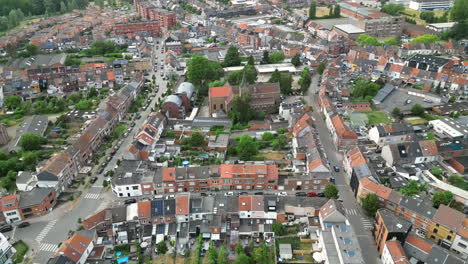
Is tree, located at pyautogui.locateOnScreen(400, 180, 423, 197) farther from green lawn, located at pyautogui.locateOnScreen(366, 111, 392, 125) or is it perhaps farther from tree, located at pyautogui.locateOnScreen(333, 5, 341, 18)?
tree, located at pyautogui.locateOnScreen(333, 5, 341, 18)

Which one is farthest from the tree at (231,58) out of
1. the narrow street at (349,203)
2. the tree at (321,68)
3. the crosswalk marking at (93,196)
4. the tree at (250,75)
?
the crosswalk marking at (93,196)

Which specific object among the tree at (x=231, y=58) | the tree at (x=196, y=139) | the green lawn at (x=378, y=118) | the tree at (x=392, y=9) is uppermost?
the tree at (x=392, y=9)

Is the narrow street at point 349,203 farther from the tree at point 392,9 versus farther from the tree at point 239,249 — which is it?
the tree at point 392,9

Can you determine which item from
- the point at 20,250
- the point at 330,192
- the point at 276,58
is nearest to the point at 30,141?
the point at 20,250

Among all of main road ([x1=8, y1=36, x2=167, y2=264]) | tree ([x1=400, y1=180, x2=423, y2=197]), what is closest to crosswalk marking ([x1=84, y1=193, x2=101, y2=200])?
main road ([x1=8, y1=36, x2=167, y2=264])

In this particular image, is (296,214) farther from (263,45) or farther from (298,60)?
(263,45)

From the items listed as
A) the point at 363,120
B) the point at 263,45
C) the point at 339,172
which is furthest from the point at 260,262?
the point at 263,45
